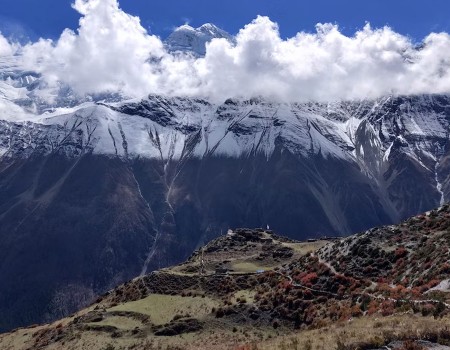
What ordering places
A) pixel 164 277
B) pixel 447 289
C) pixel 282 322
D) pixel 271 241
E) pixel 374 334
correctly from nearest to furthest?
pixel 374 334
pixel 447 289
pixel 282 322
pixel 164 277
pixel 271 241

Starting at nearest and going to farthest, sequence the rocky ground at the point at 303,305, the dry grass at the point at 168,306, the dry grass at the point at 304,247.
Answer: the rocky ground at the point at 303,305, the dry grass at the point at 168,306, the dry grass at the point at 304,247

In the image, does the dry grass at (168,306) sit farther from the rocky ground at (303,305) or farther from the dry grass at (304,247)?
the dry grass at (304,247)

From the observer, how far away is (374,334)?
3834cm

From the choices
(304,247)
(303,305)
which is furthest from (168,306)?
(304,247)

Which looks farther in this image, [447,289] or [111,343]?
[111,343]

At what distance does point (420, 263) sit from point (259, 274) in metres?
36.8

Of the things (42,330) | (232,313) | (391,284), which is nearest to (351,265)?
(391,284)

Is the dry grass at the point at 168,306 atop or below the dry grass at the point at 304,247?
below

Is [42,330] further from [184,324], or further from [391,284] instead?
[391,284]

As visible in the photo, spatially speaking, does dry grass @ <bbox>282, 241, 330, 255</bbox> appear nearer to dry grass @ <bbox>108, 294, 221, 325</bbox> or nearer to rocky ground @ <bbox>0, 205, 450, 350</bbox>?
rocky ground @ <bbox>0, 205, 450, 350</bbox>

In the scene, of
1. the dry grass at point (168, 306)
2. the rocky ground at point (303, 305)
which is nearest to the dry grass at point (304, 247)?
the rocky ground at point (303, 305)

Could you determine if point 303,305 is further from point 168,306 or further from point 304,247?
point 304,247

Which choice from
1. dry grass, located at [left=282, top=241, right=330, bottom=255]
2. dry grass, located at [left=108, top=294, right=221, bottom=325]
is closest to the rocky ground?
dry grass, located at [left=108, top=294, right=221, bottom=325]

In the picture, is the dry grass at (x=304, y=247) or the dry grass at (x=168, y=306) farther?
the dry grass at (x=304, y=247)
